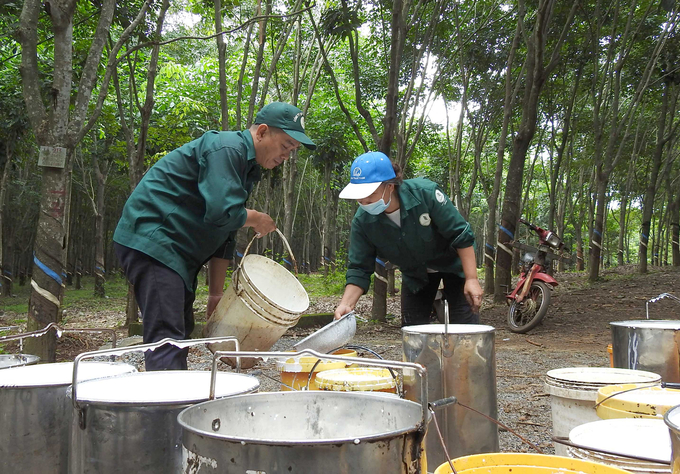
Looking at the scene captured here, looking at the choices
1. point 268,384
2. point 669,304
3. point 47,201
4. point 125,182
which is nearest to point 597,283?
point 669,304

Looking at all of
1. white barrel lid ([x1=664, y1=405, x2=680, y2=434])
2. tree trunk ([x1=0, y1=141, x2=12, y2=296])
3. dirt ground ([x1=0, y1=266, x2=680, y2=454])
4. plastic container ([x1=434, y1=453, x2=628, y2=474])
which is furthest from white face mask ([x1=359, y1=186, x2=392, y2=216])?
tree trunk ([x1=0, y1=141, x2=12, y2=296])

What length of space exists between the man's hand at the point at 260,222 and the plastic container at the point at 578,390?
5.34 ft

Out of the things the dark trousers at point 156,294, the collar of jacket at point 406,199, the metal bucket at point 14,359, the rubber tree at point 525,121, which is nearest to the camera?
the metal bucket at point 14,359

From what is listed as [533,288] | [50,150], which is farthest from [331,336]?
[533,288]

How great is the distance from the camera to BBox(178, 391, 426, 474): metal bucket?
919 millimetres

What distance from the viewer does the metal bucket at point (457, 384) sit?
214 cm

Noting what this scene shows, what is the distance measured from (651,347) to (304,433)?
1750 millimetres

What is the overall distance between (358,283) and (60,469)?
216cm

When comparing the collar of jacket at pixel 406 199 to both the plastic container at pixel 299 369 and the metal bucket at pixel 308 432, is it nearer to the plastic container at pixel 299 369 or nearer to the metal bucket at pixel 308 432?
the plastic container at pixel 299 369

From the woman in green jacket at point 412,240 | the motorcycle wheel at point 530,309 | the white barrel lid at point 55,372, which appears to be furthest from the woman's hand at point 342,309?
the motorcycle wheel at point 530,309

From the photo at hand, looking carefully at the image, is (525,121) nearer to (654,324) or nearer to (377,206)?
(377,206)

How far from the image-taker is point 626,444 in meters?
1.39

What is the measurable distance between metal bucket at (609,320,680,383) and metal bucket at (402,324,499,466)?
2.40 feet

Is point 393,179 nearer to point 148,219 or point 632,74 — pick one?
point 148,219
